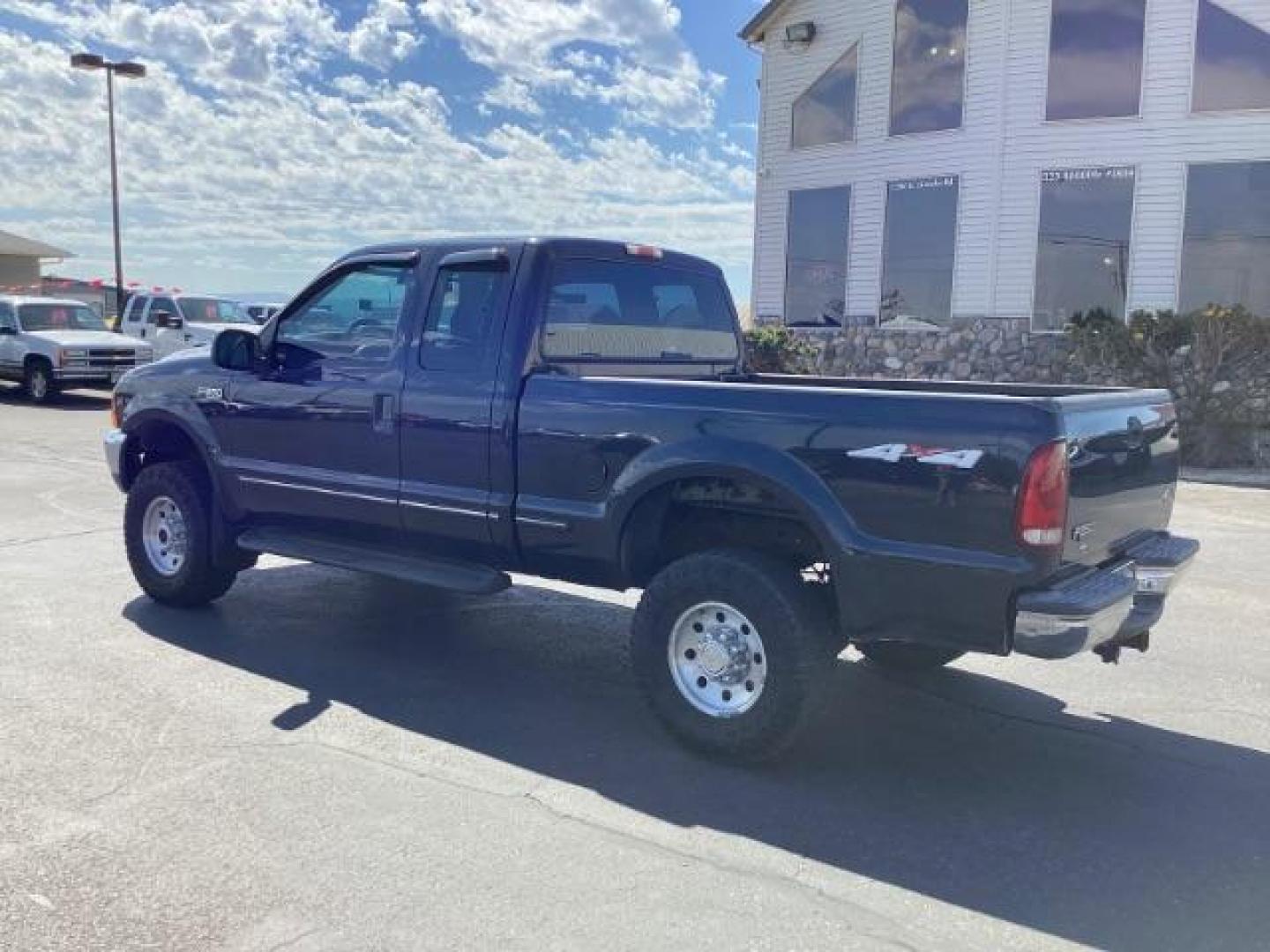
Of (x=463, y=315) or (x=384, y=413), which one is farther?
(x=384, y=413)

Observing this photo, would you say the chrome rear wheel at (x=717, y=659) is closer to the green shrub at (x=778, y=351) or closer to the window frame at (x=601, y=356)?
the window frame at (x=601, y=356)

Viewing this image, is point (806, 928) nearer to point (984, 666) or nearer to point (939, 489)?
point (939, 489)

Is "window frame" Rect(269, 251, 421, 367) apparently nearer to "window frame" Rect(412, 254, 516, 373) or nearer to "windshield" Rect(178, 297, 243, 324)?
"window frame" Rect(412, 254, 516, 373)

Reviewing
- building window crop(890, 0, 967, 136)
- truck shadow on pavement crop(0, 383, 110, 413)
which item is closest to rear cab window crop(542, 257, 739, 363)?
building window crop(890, 0, 967, 136)

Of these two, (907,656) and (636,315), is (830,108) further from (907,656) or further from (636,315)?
(907,656)

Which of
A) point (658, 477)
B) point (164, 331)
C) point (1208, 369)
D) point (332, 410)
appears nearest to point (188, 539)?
point (332, 410)

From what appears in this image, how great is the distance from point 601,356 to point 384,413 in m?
1.05

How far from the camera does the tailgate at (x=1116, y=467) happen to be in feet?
12.7

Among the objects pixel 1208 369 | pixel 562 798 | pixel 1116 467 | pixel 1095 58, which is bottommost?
pixel 562 798

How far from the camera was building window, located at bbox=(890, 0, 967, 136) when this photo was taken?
684 inches

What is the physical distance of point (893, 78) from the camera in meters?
18.0

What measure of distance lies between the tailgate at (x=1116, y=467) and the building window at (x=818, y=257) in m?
14.3

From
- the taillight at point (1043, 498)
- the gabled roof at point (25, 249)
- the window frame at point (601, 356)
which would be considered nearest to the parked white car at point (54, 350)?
the window frame at point (601, 356)

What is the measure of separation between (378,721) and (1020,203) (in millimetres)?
14619
